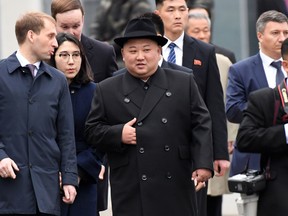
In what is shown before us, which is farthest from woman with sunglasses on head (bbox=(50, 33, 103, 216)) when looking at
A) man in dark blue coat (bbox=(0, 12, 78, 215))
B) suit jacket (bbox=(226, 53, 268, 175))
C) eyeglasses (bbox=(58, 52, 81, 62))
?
suit jacket (bbox=(226, 53, 268, 175))

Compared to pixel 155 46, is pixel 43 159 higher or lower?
lower

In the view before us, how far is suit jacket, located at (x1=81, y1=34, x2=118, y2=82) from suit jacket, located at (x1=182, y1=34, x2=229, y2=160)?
2.07 feet

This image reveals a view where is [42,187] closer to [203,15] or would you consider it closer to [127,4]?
[203,15]

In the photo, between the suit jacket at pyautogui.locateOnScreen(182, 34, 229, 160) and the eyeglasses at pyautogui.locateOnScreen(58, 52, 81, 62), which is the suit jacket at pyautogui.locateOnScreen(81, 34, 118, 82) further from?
the eyeglasses at pyautogui.locateOnScreen(58, 52, 81, 62)

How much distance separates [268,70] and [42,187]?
2969 millimetres

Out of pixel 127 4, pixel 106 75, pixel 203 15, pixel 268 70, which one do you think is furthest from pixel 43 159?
pixel 127 4

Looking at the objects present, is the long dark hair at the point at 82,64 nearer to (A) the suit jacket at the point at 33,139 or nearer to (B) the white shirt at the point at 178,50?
(A) the suit jacket at the point at 33,139

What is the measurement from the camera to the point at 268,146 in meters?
10.5

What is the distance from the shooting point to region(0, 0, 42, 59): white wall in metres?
26.5

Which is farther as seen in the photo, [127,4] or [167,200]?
[127,4]

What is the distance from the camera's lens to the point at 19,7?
1062 inches

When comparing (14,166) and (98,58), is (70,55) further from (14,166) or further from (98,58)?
(14,166)

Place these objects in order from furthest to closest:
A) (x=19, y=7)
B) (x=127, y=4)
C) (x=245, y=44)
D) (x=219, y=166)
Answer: (x=19, y=7), (x=245, y=44), (x=127, y=4), (x=219, y=166)

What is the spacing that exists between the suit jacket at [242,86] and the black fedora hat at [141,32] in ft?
6.42
